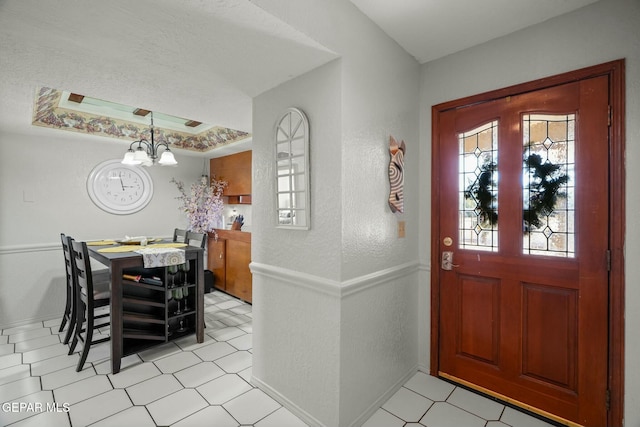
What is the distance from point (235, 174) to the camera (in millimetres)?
4590

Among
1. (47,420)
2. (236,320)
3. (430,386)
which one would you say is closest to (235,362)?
(236,320)

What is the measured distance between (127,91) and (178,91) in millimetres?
397

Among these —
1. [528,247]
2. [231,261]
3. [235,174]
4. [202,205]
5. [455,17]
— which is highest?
[455,17]

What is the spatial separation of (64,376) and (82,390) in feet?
1.09

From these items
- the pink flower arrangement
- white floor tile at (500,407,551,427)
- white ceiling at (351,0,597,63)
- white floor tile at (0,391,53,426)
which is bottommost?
white floor tile at (500,407,551,427)

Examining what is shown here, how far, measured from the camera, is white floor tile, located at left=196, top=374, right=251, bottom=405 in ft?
6.77

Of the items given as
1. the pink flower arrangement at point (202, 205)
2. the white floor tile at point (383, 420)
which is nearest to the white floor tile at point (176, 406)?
the white floor tile at point (383, 420)

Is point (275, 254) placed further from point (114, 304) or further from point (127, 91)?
point (127, 91)

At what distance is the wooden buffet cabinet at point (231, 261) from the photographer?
13.5ft

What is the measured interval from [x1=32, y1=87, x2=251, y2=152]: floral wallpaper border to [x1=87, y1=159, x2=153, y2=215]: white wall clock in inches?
20.8

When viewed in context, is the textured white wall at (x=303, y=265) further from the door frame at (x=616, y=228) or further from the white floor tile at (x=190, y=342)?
the door frame at (x=616, y=228)

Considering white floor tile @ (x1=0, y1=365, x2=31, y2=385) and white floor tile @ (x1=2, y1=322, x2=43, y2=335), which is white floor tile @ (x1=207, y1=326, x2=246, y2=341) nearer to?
Answer: white floor tile @ (x1=0, y1=365, x2=31, y2=385)

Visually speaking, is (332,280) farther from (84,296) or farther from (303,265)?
(84,296)

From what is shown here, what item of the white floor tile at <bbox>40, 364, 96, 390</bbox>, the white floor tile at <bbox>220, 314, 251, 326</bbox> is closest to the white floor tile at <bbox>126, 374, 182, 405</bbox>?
the white floor tile at <bbox>40, 364, 96, 390</bbox>
